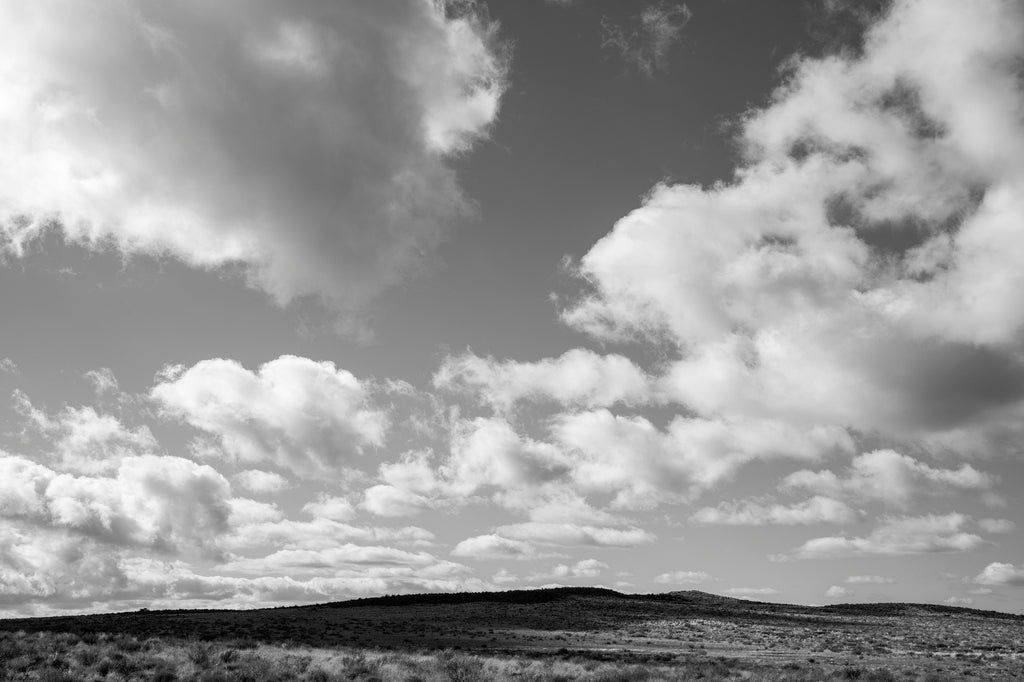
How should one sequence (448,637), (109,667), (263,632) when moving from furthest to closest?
1. (448,637)
2. (263,632)
3. (109,667)

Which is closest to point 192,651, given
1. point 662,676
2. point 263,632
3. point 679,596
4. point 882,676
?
point 263,632

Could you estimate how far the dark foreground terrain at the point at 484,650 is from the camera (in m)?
34.2

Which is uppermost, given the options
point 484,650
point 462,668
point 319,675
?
point 462,668

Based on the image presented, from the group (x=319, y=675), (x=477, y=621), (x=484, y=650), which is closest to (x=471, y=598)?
(x=477, y=621)

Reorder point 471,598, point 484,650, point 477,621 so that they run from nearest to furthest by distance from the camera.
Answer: point 484,650, point 477,621, point 471,598

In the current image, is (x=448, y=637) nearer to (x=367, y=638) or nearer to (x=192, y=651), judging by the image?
(x=367, y=638)

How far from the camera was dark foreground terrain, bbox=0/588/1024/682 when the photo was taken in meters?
34.2

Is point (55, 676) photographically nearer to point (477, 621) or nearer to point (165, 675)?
point (165, 675)

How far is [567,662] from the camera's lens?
124 ft

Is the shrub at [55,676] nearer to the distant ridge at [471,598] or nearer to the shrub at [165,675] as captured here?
the shrub at [165,675]

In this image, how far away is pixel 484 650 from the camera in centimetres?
4650

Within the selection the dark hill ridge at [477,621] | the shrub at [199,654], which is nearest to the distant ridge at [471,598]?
the dark hill ridge at [477,621]

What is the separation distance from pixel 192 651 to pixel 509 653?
18.5 m

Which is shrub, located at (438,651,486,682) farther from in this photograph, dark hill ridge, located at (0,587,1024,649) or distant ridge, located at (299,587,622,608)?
distant ridge, located at (299,587,622,608)
